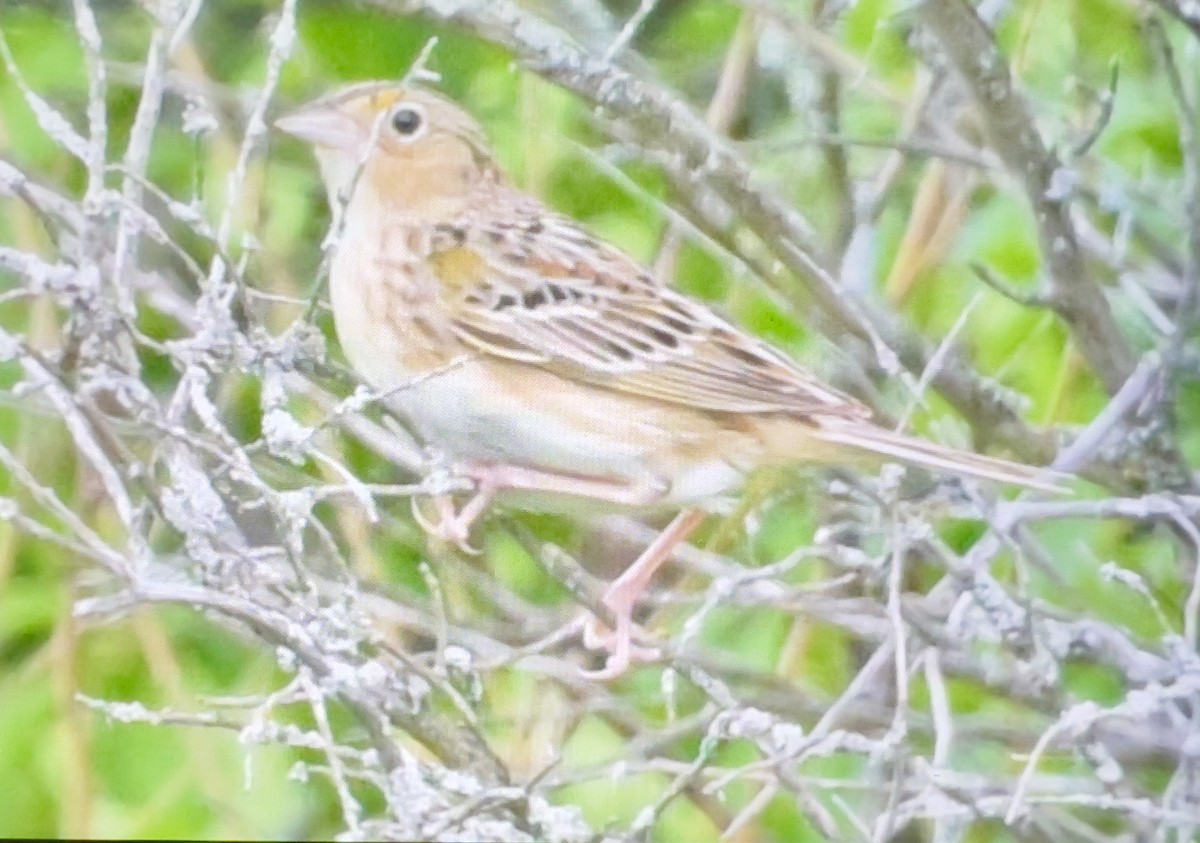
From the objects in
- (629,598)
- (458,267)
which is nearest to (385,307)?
(458,267)

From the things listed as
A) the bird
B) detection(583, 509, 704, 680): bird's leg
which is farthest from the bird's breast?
detection(583, 509, 704, 680): bird's leg

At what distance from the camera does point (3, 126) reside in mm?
950

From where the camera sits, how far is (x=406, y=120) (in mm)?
940

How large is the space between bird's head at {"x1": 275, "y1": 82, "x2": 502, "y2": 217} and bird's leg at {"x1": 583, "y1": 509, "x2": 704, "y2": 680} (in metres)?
0.21

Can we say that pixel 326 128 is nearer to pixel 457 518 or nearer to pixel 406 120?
pixel 406 120

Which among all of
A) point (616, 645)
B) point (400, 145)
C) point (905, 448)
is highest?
point (400, 145)

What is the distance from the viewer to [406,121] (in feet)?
3.09

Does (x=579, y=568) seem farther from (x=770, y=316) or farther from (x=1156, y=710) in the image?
(x=1156, y=710)

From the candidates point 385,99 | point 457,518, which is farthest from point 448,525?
point 385,99

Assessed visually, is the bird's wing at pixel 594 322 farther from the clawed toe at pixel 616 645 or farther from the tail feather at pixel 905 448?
the clawed toe at pixel 616 645

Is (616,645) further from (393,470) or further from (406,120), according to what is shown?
(406,120)

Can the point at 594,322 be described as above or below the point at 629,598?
above

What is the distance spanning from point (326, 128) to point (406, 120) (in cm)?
4

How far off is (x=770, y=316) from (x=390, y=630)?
0.27m
